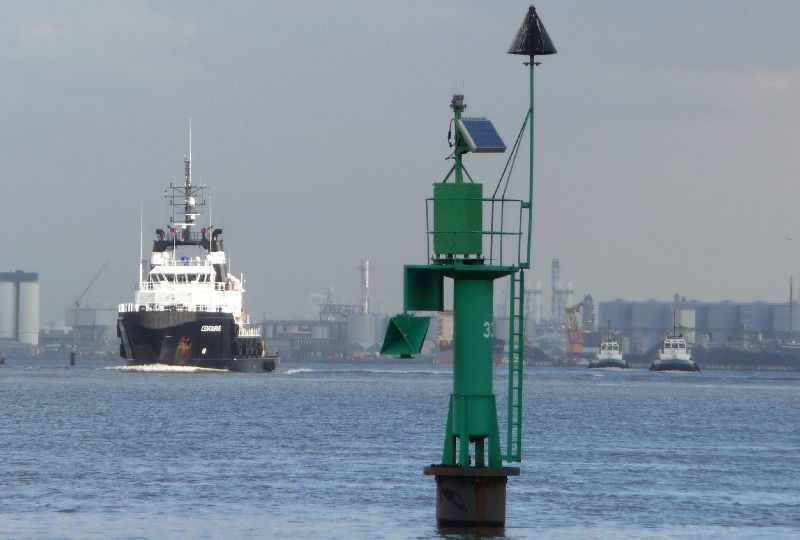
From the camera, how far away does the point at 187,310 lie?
127875mm

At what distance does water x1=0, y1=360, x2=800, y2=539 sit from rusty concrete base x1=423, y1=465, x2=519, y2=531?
1308 mm

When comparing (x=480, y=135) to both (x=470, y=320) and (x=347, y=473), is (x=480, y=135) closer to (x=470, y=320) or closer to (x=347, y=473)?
(x=470, y=320)

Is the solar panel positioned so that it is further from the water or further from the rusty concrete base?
the water

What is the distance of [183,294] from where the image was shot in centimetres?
13100

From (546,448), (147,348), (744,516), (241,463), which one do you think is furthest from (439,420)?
(147,348)

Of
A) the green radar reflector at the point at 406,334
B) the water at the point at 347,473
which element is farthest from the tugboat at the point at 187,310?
the green radar reflector at the point at 406,334

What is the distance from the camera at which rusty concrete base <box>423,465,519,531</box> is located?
24.4 metres

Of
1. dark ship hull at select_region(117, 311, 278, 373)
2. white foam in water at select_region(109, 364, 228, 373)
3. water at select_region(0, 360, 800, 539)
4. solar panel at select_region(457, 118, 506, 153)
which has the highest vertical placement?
solar panel at select_region(457, 118, 506, 153)

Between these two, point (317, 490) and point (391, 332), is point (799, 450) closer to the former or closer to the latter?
point (317, 490)

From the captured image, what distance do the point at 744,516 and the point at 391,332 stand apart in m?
9.89

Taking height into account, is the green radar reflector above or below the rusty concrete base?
above

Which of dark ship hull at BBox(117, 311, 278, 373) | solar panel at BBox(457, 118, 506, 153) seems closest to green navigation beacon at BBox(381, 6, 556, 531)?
solar panel at BBox(457, 118, 506, 153)

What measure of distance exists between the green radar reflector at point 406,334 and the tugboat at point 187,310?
336 feet

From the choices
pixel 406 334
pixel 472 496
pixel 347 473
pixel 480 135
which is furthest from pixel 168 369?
pixel 480 135
